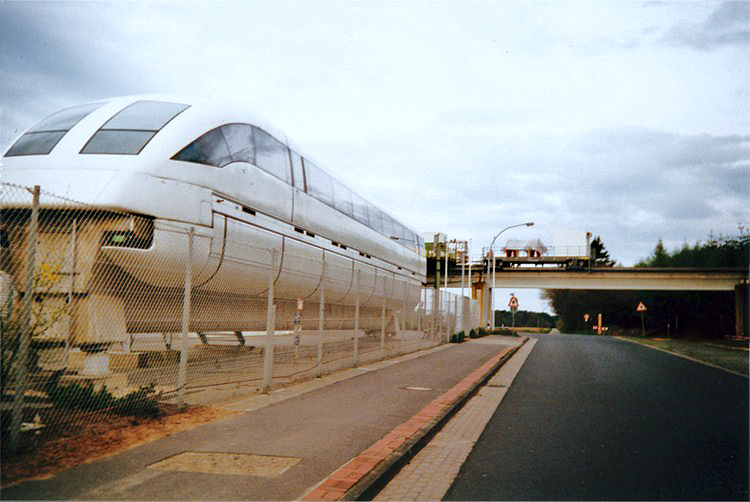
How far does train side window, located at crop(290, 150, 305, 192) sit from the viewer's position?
1374 centimetres

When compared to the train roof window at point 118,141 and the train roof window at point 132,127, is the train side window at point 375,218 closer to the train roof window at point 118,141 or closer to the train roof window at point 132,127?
the train roof window at point 132,127

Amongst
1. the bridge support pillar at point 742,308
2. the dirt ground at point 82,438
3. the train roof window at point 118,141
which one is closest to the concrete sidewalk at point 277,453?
the dirt ground at point 82,438

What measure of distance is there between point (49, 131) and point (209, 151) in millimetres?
2546

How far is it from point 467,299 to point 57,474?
96.8ft

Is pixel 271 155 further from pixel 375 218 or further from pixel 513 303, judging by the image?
pixel 513 303

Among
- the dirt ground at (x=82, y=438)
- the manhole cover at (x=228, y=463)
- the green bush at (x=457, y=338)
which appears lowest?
the manhole cover at (x=228, y=463)

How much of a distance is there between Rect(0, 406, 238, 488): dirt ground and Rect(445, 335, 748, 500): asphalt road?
3084 mm

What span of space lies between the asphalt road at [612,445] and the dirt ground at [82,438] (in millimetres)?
3084

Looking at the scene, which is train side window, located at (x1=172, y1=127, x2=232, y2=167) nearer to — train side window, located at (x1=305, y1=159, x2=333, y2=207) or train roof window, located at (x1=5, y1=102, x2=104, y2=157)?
train roof window, located at (x1=5, y1=102, x2=104, y2=157)

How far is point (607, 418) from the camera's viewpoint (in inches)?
317

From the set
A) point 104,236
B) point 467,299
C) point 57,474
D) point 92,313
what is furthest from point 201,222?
point 467,299

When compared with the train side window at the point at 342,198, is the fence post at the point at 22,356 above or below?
below

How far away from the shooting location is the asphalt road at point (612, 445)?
4.95 meters

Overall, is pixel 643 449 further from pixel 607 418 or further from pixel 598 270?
pixel 598 270
